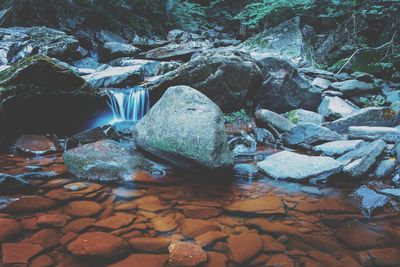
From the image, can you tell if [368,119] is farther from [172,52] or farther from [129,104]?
[172,52]

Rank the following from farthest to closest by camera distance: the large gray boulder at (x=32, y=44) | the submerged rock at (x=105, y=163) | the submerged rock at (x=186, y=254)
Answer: the large gray boulder at (x=32, y=44), the submerged rock at (x=105, y=163), the submerged rock at (x=186, y=254)

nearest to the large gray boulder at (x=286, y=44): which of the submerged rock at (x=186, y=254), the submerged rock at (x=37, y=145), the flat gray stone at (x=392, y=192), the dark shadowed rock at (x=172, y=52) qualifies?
the dark shadowed rock at (x=172, y=52)

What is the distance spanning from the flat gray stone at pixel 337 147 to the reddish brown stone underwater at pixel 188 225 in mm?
1086

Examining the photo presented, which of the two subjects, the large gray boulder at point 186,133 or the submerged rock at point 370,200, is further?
the large gray boulder at point 186,133

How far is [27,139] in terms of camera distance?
490 centimetres

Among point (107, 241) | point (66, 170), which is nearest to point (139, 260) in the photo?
point (107, 241)

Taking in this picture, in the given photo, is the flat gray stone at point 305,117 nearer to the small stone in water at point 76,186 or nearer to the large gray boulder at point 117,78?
the large gray boulder at point 117,78

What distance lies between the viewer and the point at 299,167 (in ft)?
13.0

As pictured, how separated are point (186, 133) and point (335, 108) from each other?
15.1 feet

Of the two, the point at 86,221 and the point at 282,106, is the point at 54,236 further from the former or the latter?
the point at 282,106

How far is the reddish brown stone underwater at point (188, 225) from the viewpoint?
7.47 feet

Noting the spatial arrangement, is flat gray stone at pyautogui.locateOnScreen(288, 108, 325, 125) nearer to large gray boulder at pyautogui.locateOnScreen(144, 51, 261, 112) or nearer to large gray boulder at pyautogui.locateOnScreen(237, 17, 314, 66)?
large gray boulder at pyautogui.locateOnScreen(144, 51, 261, 112)

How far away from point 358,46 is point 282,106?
529 cm

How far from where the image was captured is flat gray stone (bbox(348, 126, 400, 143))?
16.1 ft
